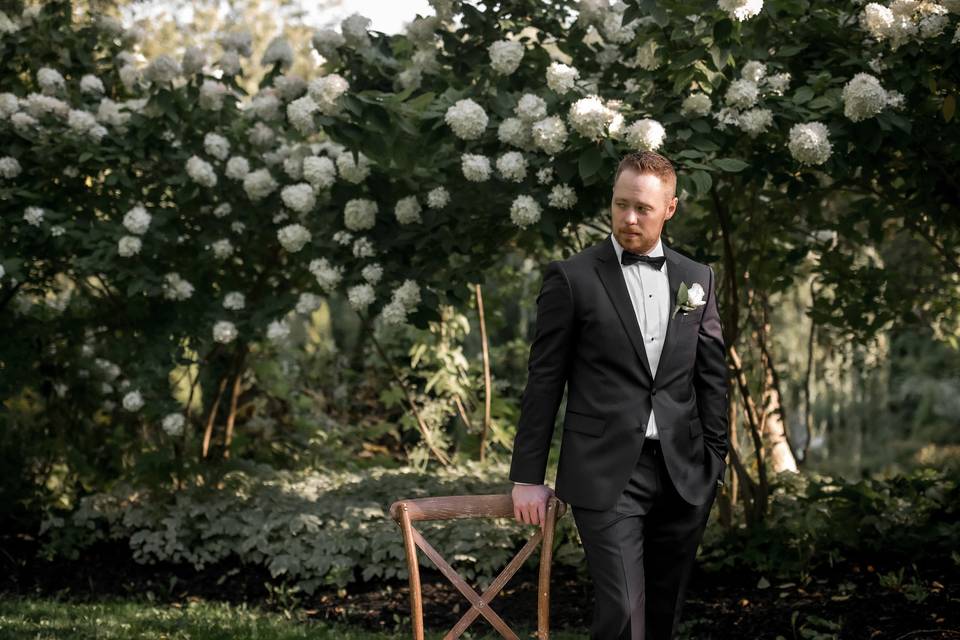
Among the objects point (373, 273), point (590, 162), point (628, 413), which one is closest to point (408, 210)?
Answer: point (373, 273)

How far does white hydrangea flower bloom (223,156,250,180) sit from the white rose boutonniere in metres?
3.18

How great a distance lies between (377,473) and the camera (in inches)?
253

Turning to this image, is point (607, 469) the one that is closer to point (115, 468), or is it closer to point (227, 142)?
point (227, 142)

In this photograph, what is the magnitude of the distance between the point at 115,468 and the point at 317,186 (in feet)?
8.88

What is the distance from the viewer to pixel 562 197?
4316mm

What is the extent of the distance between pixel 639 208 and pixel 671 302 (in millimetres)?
281

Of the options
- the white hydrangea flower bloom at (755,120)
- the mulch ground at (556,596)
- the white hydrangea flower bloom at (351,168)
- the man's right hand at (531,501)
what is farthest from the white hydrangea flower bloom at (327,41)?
the man's right hand at (531,501)

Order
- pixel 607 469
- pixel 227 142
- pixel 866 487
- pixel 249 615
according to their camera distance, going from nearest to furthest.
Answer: pixel 607 469
pixel 249 615
pixel 866 487
pixel 227 142

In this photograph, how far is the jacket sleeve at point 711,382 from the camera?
9.54 feet

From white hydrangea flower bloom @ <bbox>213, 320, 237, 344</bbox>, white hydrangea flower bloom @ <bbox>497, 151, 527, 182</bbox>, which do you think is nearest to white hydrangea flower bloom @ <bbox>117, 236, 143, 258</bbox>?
white hydrangea flower bloom @ <bbox>213, 320, 237, 344</bbox>

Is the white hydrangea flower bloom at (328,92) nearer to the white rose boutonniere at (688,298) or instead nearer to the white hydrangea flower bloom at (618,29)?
the white hydrangea flower bloom at (618,29)

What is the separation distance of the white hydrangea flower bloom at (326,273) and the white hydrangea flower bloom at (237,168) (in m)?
0.73

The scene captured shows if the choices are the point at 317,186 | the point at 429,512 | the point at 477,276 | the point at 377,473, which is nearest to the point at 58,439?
the point at 377,473

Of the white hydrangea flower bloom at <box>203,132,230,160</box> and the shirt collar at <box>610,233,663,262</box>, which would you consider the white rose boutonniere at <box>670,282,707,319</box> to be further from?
the white hydrangea flower bloom at <box>203,132,230,160</box>
